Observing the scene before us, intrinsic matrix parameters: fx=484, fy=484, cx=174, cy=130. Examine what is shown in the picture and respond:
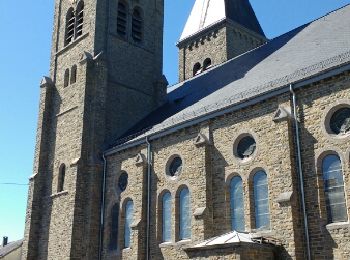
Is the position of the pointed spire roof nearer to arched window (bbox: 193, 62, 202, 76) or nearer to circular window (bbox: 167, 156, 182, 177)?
arched window (bbox: 193, 62, 202, 76)

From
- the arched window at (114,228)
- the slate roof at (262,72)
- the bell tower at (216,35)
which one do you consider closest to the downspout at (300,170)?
the slate roof at (262,72)

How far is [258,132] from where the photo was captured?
56.2 ft

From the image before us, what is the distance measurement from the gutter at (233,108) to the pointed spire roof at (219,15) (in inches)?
623

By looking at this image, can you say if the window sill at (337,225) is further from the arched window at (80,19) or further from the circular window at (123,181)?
the arched window at (80,19)

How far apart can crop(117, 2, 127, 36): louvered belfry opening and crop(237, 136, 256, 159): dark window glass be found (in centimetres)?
1335

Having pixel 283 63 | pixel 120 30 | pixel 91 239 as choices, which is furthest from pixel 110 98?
pixel 283 63

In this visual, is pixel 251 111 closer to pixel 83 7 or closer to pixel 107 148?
pixel 107 148

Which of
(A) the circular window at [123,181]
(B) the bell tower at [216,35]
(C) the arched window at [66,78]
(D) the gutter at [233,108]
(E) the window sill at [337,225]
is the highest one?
(B) the bell tower at [216,35]

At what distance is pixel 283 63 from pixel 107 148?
9.79 m

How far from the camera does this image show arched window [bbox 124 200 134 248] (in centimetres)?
2147

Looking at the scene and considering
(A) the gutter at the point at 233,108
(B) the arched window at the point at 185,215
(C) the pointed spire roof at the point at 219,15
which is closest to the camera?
(A) the gutter at the point at 233,108

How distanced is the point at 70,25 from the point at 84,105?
6.89 m

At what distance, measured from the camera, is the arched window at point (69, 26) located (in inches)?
1139

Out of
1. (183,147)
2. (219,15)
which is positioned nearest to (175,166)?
(183,147)
